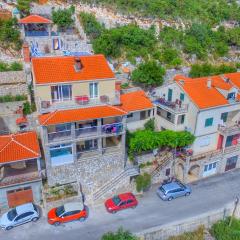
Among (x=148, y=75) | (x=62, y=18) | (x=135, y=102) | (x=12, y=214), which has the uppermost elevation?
(x=62, y=18)

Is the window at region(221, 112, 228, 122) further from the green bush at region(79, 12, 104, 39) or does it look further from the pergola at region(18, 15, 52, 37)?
the pergola at region(18, 15, 52, 37)

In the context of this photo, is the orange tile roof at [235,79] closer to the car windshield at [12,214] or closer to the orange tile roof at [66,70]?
the orange tile roof at [66,70]

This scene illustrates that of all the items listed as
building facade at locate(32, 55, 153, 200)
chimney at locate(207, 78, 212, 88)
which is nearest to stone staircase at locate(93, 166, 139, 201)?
building facade at locate(32, 55, 153, 200)

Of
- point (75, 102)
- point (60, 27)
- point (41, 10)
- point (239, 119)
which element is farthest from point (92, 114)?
point (41, 10)

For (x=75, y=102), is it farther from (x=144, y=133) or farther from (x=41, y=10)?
(x=41, y=10)

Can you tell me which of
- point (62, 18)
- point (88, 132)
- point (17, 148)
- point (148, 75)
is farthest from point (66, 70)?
point (62, 18)

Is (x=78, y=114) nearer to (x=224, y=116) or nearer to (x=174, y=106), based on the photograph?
(x=174, y=106)

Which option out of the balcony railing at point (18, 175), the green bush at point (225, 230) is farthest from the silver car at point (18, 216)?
the green bush at point (225, 230)
